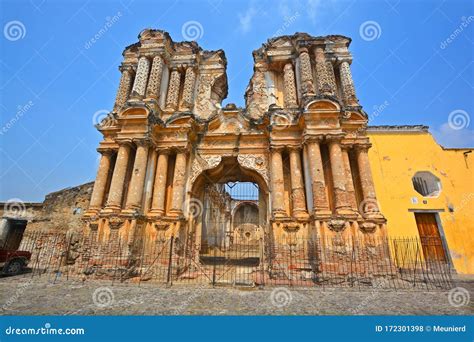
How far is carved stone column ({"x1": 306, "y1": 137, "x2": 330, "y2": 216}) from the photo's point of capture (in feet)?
29.6

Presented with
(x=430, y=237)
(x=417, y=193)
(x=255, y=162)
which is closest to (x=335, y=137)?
(x=255, y=162)

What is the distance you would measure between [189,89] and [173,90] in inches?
33.0

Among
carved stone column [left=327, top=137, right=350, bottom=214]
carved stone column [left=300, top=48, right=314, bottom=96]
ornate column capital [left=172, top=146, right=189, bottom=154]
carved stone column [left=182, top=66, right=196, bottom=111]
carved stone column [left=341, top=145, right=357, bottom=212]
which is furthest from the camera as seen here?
carved stone column [left=182, top=66, right=196, bottom=111]

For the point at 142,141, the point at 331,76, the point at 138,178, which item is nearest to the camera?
the point at 138,178

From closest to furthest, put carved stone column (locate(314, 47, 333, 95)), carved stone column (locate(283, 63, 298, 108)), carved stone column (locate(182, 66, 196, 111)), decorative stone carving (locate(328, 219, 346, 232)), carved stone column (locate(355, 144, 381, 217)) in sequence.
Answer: decorative stone carving (locate(328, 219, 346, 232)) < carved stone column (locate(355, 144, 381, 217)) < carved stone column (locate(314, 47, 333, 95)) < carved stone column (locate(283, 63, 298, 108)) < carved stone column (locate(182, 66, 196, 111))

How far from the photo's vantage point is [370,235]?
893 centimetres

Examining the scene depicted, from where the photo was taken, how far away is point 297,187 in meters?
9.91

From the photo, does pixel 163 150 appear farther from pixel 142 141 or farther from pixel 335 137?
pixel 335 137

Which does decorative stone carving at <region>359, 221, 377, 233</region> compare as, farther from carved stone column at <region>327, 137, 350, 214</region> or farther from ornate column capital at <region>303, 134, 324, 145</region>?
ornate column capital at <region>303, 134, 324, 145</region>

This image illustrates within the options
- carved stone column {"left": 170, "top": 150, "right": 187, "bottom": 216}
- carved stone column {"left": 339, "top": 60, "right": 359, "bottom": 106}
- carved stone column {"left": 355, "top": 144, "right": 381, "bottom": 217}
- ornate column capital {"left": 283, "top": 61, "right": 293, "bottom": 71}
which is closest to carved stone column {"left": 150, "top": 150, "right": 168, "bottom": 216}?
carved stone column {"left": 170, "top": 150, "right": 187, "bottom": 216}

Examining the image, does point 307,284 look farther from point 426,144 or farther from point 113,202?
point 426,144

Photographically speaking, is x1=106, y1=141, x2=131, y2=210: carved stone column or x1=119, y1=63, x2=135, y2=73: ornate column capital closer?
x1=106, y1=141, x2=131, y2=210: carved stone column

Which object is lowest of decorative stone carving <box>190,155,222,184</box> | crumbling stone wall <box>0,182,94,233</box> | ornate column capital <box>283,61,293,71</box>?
crumbling stone wall <box>0,182,94,233</box>

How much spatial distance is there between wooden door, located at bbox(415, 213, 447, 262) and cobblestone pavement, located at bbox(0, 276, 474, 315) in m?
6.30
